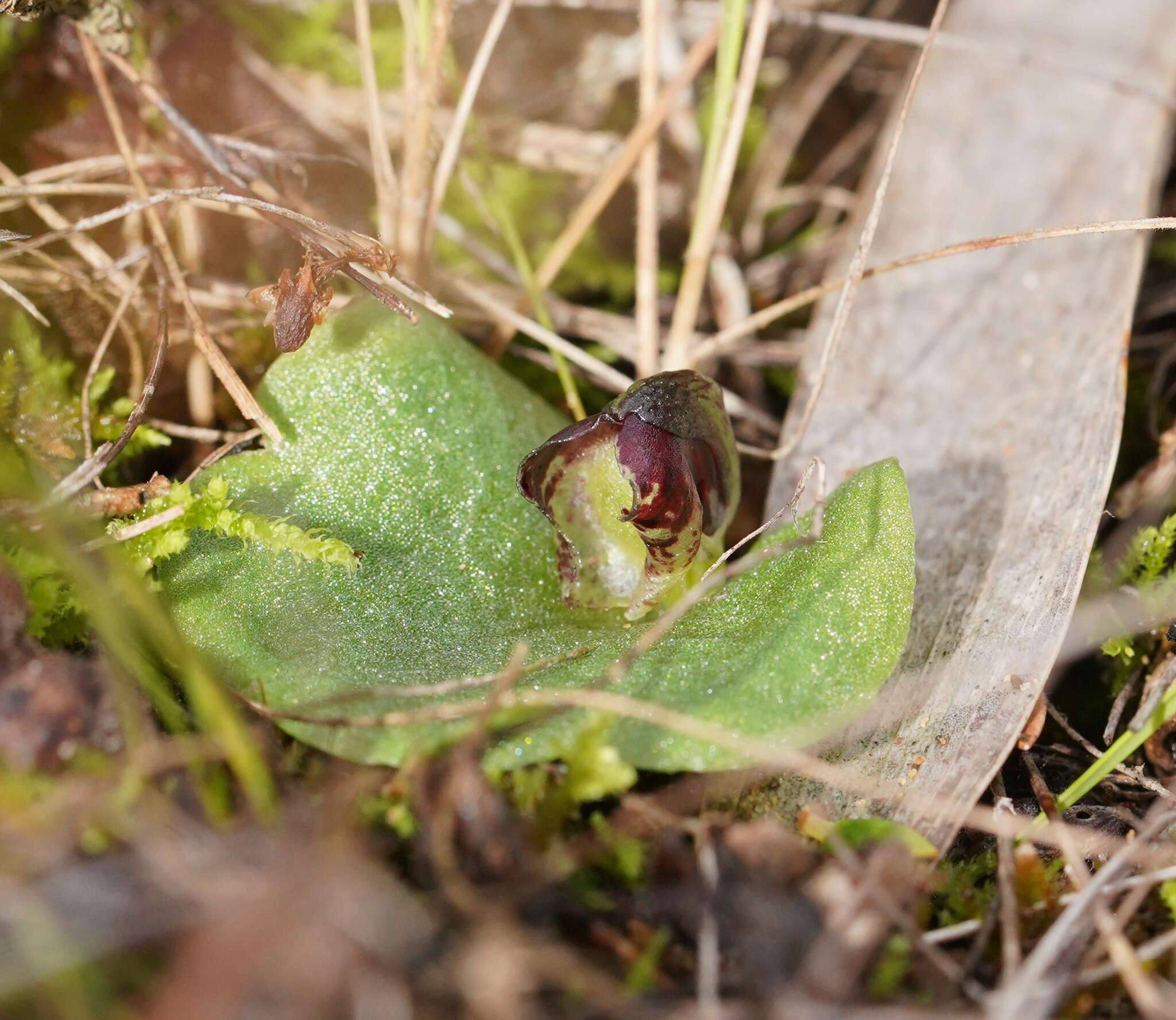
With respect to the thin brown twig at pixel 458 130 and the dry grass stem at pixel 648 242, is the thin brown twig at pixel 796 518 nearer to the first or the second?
the dry grass stem at pixel 648 242

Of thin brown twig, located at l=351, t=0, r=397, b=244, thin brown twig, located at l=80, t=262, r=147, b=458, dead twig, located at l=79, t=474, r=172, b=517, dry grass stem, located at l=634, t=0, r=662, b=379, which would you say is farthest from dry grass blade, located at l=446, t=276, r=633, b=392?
dead twig, located at l=79, t=474, r=172, b=517

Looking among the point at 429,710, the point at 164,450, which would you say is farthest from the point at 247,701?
the point at 164,450

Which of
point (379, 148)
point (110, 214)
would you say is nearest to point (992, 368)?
point (379, 148)

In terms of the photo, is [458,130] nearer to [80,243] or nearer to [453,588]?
[80,243]

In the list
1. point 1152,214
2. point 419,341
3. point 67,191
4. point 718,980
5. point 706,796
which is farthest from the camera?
point 1152,214

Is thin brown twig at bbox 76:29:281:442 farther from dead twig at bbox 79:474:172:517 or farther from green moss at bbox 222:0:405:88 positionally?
green moss at bbox 222:0:405:88

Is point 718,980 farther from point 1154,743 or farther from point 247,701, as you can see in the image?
point 1154,743

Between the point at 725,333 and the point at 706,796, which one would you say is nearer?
→ the point at 706,796
